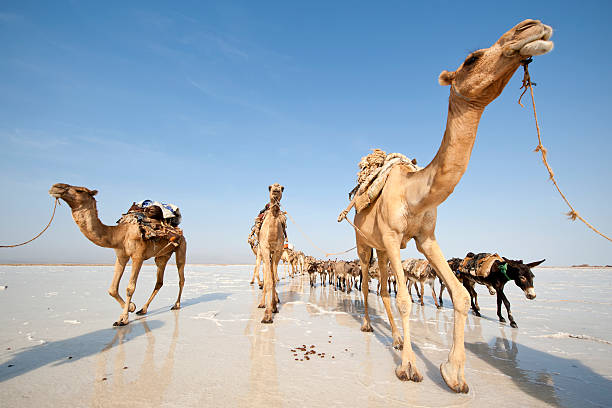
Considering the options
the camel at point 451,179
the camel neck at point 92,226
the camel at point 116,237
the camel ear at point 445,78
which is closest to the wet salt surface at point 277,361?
the camel at point 451,179

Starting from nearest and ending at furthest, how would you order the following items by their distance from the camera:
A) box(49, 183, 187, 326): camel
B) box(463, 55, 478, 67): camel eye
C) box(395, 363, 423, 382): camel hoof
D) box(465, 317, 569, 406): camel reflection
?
box(463, 55, 478, 67): camel eye → box(465, 317, 569, 406): camel reflection → box(395, 363, 423, 382): camel hoof → box(49, 183, 187, 326): camel

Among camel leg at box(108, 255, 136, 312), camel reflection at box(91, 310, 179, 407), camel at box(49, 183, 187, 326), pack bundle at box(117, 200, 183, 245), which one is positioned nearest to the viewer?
camel reflection at box(91, 310, 179, 407)

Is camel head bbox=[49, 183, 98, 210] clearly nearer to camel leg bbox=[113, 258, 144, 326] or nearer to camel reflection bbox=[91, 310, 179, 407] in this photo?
camel leg bbox=[113, 258, 144, 326]

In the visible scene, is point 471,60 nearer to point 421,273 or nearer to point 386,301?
point 386,301

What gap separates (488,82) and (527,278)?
6638 millimetres

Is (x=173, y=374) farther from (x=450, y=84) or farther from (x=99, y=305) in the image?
(x=99, y=305)

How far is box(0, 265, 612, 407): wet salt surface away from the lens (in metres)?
3.13

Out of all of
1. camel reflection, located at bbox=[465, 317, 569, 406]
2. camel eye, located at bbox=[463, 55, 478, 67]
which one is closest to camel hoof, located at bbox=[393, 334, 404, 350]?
camel reflection, located at bbox=[465, 317, 569, 406]

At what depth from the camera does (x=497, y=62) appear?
271cm

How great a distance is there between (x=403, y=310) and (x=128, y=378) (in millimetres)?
3935

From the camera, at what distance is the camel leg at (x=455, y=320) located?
3343 millimetres

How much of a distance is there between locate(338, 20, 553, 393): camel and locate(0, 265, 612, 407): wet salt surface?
0.55m

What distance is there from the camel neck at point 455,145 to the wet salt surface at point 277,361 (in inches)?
102

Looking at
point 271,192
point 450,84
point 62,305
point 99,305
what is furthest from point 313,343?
point 62,305
